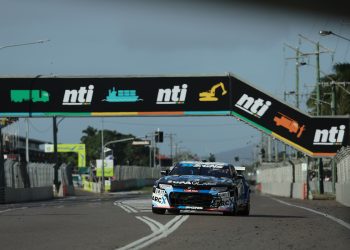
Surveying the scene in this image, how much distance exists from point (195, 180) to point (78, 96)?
103ft

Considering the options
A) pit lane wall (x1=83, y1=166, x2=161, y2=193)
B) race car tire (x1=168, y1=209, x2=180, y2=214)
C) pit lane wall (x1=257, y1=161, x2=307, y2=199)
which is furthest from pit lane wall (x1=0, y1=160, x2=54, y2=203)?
pit lane wall (x1=83, y1=166, x2=161, y2=193)

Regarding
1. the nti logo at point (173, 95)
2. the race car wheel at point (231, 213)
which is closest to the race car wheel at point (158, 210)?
the race car wheel at point (231, 213)

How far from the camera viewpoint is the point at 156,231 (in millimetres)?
13570

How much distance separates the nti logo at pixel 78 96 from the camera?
4922cm

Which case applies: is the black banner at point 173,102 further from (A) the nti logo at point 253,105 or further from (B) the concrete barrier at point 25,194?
(B) the concrete barrier at point 25,194

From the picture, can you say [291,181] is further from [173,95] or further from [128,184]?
[128,184]

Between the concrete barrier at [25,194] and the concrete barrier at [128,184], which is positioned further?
the concrete barrier at [128,184]

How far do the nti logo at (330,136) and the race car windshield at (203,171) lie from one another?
30131mm

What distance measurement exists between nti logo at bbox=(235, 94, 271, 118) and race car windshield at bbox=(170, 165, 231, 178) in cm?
2741

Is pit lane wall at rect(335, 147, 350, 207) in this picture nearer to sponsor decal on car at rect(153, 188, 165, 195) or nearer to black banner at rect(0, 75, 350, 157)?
black banner at rect(0, 75, 350, 157)

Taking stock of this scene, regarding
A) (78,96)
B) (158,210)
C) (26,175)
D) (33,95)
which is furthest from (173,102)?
(158,210)

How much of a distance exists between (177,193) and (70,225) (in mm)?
3809

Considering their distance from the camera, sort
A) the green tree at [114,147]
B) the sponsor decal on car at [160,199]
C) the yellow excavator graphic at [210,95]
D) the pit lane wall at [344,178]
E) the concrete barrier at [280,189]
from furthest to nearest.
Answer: the green tree at [114,147] < the concrete barrier at [280,189] < the yellow excavator graphic at [210,95] < the pit lane wall at [344,178] < the sponsor decal on car at [160,199]

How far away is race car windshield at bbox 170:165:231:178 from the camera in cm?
1991
